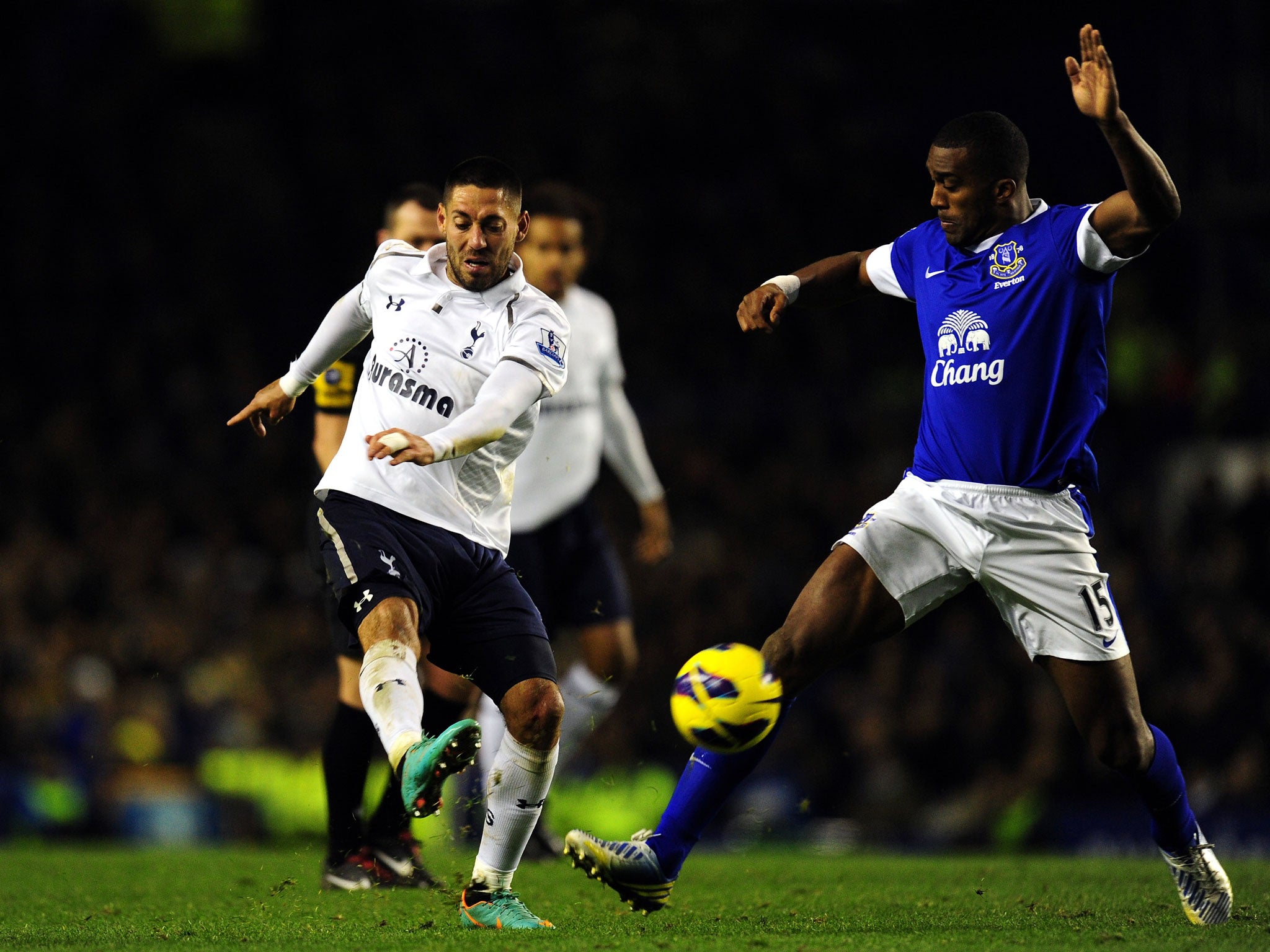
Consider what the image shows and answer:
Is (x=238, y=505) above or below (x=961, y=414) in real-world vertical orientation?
below

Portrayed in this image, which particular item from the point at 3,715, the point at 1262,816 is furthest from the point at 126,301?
the point at 1262,816

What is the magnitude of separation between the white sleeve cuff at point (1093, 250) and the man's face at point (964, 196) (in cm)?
33

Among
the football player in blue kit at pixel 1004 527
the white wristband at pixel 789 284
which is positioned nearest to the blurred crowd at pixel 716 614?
the football player in blue kit at pixel 1004 527

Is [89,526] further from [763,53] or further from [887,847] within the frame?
[763,53]

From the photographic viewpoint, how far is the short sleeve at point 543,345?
4.90 metres

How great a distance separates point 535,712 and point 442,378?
3.62ft

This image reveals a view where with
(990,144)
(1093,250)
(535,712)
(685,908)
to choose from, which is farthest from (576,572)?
(1093,250)

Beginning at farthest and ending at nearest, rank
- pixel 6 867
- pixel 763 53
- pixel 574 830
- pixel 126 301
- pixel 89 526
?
pixel 763 53
pixel 126 301
pixel 89 526
pixel 6 867
pixel 574 830

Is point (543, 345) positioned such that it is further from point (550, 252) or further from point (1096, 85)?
point (550, 252)

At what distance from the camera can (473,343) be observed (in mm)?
5031

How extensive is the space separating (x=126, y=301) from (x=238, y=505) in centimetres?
299

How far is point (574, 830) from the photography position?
499 cm

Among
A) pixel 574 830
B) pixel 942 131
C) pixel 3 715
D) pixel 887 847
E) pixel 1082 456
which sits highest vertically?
pixel 942 131

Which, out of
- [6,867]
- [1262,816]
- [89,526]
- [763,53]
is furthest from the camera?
[763,53]
